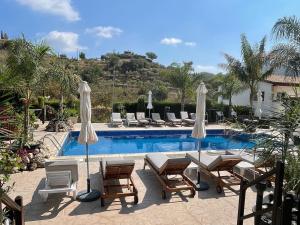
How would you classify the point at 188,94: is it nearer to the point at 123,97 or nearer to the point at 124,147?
the point at 124,147

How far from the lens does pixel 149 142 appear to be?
15344 millimetres

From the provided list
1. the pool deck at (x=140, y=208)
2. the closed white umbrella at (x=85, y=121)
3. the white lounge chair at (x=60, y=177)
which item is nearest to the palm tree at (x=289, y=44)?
the pool deck at (x=140, y=208)

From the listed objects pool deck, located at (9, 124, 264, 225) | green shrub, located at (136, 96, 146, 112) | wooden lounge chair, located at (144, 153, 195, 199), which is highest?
green shrub, located at (136, 96, 146, 112)

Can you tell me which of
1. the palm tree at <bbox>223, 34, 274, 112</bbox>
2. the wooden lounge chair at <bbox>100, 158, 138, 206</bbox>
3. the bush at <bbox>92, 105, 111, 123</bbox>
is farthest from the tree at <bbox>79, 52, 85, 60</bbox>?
the wooden lounge chair at <bbox>100, 158, 138, 206</bbox>

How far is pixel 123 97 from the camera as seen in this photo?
3183cm

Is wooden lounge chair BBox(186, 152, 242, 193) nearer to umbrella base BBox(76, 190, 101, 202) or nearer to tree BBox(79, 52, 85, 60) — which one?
umbrella base BBox(76, 190, 101, 202)

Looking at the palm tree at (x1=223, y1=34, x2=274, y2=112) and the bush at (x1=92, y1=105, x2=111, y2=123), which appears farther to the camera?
the bush at (x1=92, y1=105, x2=111, y2=123)

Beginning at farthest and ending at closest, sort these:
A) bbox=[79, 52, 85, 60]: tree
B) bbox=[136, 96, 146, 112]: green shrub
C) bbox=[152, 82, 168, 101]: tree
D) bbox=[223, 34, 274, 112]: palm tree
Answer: bbox=[79, 52, 85, 60]: tree < bbox=[152, 82, 168, 101]: tree < bbox=[136, 96, 146, 112]: green shrub < bbox=[223, 34, 274, 112]: palm tree

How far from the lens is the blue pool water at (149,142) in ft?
43.5

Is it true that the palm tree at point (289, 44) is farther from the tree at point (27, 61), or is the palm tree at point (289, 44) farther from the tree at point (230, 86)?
the tree at point (230, 86)

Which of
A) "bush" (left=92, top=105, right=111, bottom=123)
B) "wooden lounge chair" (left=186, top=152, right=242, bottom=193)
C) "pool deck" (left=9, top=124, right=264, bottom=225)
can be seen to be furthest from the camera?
"bush" (left=92, top=105, right=111, bottom=123)

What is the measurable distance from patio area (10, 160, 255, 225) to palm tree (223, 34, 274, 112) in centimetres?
1342

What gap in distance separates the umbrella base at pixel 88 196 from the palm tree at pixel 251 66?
1512 cm

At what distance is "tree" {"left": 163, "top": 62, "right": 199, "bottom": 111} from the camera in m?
21.1
